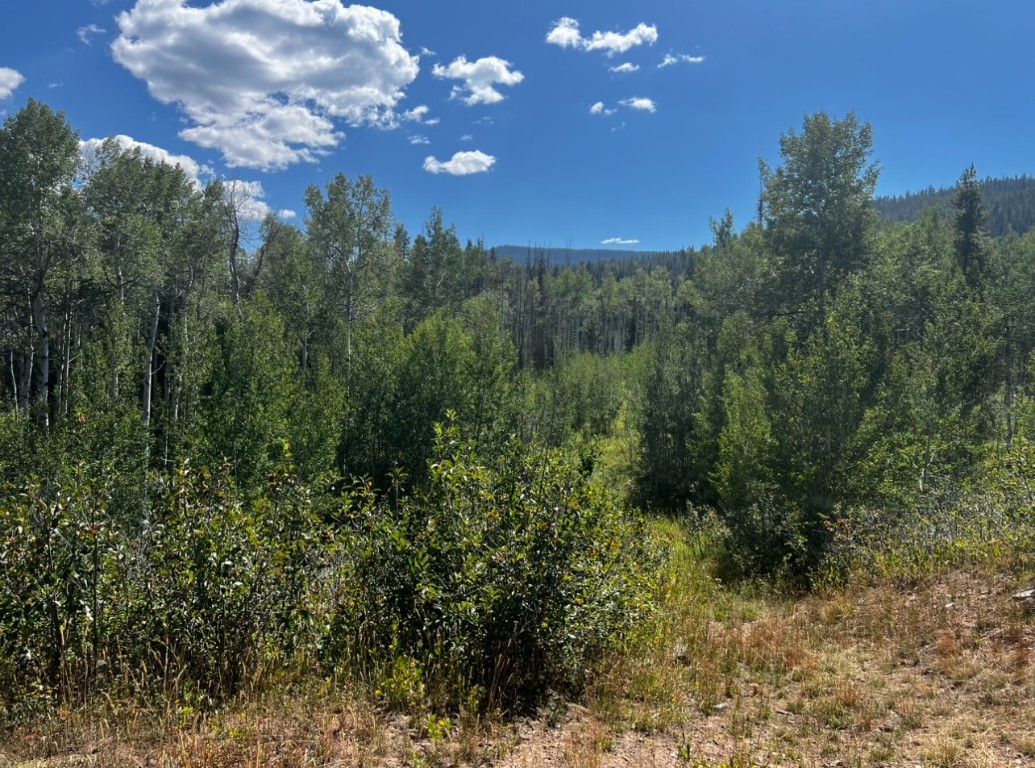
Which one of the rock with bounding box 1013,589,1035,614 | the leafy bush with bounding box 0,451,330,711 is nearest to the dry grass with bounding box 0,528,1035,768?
the rock with bounding box 1013,589,1035,614

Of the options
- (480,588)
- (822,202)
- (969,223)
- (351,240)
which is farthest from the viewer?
(969,223)

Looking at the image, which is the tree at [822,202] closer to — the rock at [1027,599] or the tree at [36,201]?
the rock at [1027,599]

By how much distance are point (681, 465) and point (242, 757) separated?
74.6 feet

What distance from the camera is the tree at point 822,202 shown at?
1900 centimetres

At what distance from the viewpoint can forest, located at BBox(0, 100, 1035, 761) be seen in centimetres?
411

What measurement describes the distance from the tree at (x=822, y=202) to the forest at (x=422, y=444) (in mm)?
84

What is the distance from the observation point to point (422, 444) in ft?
70.0

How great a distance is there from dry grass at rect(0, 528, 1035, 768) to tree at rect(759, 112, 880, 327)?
1437 centimetres

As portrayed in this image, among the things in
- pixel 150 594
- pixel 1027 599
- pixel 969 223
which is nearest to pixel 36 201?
pixel 150 594

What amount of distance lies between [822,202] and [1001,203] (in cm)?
17265

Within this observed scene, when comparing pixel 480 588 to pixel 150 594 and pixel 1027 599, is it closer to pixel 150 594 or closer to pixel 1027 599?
pixel 150 594

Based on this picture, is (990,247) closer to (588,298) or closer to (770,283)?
(770,283)

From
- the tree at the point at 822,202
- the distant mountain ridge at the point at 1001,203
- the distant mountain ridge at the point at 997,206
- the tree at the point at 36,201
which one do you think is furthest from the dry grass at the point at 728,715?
the distant mountain ridge at the point at 1001,203

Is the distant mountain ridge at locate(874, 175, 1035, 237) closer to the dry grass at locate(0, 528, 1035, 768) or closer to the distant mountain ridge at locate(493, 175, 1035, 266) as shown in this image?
the distant mountain ridge at locate(493, 175, 1035, 266)
